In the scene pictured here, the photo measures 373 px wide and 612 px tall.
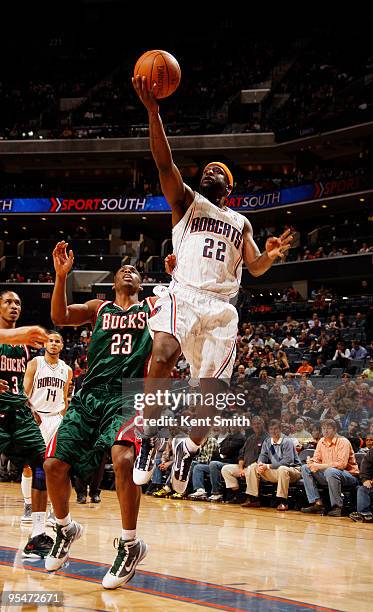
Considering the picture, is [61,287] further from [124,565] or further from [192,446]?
[124,565]

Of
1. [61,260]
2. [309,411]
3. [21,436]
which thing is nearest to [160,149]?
[61,260]

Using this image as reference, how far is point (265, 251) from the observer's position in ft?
18.7

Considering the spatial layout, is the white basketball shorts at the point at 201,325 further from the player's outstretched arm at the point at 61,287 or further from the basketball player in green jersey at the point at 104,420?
the player's outstretched arm at the point at 61,287

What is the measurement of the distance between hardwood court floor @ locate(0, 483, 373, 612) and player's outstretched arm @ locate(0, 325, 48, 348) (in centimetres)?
169

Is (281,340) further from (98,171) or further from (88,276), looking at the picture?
(98,171)

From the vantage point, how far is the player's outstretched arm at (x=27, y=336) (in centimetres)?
427

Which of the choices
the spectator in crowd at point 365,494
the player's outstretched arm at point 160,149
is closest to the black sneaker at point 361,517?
the spectator in crowd at point 365,494

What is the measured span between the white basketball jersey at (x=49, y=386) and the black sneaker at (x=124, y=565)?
4245mm

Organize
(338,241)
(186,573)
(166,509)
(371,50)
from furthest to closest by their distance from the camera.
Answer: (371,50) → (338,241) → (166,509) → (186,573)

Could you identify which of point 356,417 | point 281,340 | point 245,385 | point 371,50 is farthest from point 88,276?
point 356,417

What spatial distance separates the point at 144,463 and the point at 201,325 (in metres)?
1.05

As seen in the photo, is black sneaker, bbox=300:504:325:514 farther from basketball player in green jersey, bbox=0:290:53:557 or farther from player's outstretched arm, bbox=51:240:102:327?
player's outstretched arm, bbox=51:240:102:327

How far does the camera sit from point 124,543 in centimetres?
557

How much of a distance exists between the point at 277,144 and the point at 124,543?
92.1ft
